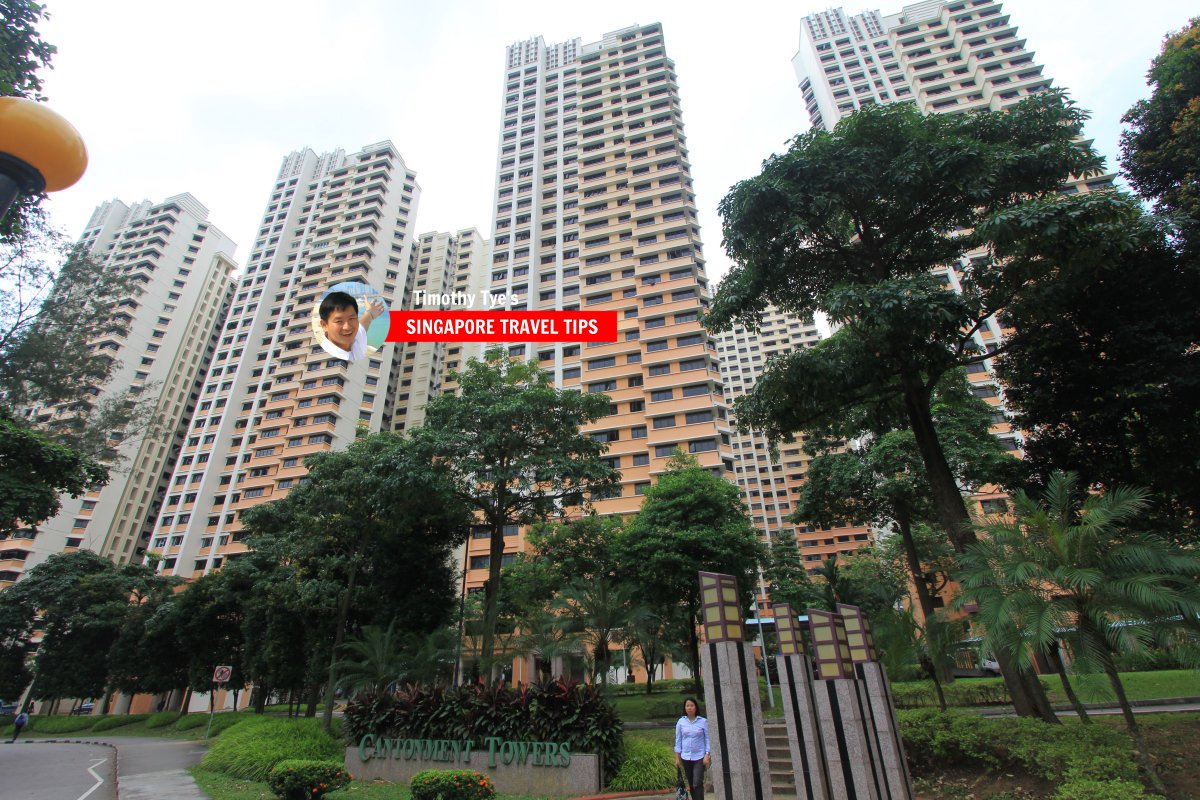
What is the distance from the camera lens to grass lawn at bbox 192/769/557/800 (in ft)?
33.8

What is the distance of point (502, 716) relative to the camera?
1150cm

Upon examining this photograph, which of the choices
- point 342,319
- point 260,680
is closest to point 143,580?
point 260,680

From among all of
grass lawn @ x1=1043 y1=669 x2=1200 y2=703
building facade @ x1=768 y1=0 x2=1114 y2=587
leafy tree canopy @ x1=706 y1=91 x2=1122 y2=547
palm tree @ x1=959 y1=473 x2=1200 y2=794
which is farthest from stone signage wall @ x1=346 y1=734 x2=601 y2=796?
building facade @ x1=768 y1=0 x2=1114 y2=587

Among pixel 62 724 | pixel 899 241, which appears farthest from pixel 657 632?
pixel 62 724

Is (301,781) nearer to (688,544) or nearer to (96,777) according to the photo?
(96,777)

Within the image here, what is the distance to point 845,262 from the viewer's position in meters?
14.0

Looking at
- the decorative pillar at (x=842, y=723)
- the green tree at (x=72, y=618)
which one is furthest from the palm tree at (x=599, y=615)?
the green tree at (x=72, y=618)

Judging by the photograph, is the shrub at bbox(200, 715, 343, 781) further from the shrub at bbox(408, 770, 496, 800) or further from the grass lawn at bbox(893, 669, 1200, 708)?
the grass lawn at bbox(893, 669, 1200, 708)

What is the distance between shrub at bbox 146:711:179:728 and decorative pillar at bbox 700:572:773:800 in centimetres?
3961

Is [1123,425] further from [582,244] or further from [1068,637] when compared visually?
[582,244]

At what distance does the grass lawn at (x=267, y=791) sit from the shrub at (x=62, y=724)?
31.3m

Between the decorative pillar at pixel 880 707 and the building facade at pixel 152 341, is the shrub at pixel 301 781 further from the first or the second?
the building facade at pixel 152 341

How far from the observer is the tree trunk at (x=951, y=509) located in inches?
396

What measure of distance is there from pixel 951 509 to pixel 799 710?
644 cm
